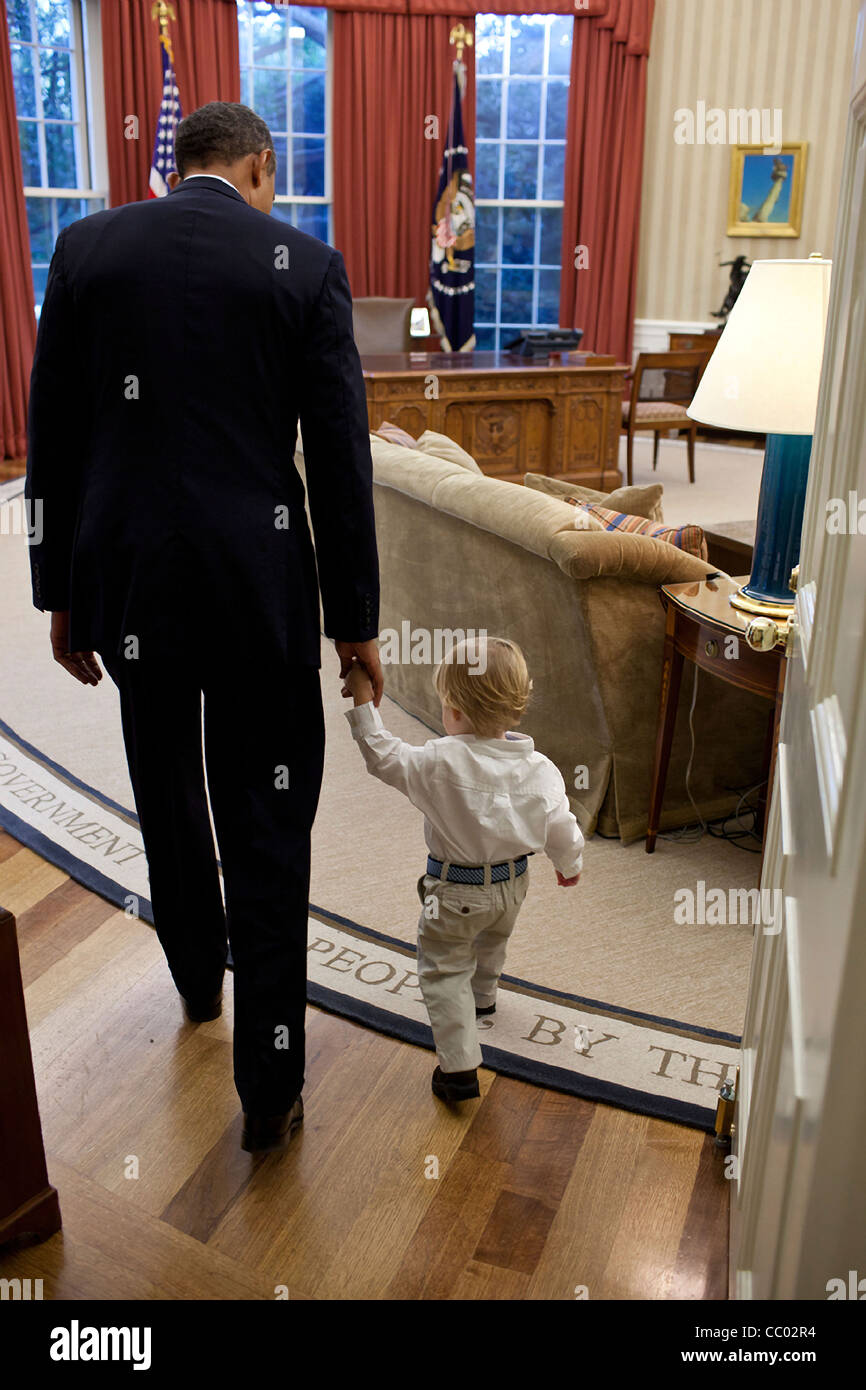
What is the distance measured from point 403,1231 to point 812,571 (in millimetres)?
1228

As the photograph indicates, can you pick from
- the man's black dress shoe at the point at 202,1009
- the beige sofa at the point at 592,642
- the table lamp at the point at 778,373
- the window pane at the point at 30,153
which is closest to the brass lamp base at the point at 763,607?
the table lamp at the point at 778,373

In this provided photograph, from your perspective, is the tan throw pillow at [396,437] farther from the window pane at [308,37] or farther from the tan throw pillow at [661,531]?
the window pane at [308,37]

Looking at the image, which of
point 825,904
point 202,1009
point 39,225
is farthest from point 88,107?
point 825,904

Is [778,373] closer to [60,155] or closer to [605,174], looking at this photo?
[60,155]

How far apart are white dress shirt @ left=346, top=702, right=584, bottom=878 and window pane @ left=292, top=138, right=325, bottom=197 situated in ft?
28.3

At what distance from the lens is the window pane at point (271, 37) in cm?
895

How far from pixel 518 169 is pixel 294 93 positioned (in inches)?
77.5

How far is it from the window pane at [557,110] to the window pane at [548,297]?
110 centimetres

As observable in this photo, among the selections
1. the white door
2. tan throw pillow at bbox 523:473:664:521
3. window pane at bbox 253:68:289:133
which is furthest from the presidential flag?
the white door

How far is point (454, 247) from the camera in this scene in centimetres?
928

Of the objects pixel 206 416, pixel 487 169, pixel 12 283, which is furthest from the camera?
pixel 487 169

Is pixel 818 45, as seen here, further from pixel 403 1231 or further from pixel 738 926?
pixel 403 1231

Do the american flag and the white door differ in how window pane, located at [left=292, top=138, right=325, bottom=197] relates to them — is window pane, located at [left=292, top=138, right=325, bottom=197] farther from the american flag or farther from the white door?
the white door
